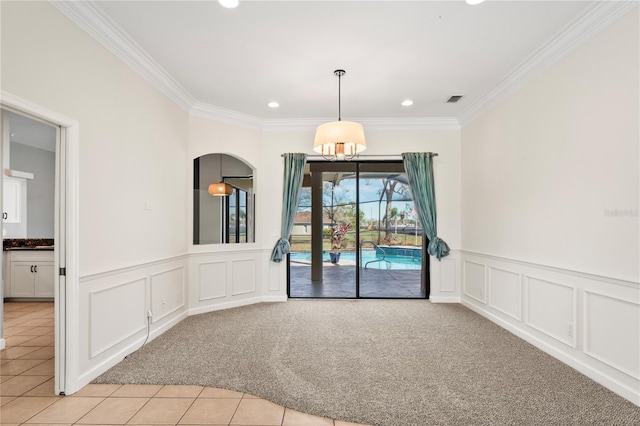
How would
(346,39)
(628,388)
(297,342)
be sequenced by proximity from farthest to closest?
(297,342) < (346,39) < (628,388)

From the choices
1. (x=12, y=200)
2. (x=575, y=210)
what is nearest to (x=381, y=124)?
(x=575, y=210)

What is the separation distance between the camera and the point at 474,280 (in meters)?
4.98

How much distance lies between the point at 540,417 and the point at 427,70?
10.8 ft

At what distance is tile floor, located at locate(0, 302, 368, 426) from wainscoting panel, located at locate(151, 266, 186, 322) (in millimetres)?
1040

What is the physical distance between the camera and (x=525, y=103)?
3.73 m

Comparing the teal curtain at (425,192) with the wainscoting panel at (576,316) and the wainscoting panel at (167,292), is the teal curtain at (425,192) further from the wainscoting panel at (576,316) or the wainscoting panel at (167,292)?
the wainscoting panel at (167,292)

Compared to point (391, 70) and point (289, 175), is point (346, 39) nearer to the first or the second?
point (391, 70)

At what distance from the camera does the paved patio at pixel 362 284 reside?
19.0 ft

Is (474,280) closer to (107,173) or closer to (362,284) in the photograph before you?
(362,284)

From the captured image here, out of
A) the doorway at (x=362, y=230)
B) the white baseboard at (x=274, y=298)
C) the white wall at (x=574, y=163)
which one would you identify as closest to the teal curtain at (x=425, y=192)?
the doorway at (x=362, y=230)

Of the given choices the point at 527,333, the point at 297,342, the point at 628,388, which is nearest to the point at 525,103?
the point at 527,333

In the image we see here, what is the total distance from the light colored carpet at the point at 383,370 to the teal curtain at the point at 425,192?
4.30ft

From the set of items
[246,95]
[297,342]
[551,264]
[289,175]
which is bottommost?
[297,342]

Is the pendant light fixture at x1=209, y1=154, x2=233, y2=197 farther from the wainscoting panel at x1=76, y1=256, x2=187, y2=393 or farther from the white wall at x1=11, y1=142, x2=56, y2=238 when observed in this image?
the white wall at x1=11, y1=142, x2=56, y2=238
